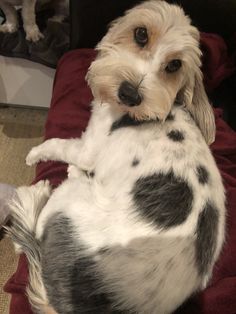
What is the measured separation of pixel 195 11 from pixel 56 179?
4.14 feet

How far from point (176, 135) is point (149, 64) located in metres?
0.31

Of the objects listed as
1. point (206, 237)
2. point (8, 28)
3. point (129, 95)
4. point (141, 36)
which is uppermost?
point (141, 36)

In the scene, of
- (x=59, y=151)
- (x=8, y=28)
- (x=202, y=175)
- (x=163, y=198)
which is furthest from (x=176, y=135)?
(x=8, y=28)

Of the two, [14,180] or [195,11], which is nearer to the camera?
[195,11]

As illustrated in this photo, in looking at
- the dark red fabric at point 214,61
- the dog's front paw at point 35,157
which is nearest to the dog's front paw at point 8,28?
the dog's front paw at point 35,157

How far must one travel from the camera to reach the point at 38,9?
280 cm

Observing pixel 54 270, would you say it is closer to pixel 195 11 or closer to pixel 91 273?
pixel 91 273

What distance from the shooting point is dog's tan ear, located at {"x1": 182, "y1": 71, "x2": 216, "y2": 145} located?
1.73 meters

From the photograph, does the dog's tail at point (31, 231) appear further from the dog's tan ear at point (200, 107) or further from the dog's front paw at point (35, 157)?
the dog's tan ear at point (200, 107)

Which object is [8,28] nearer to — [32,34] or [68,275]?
[32,34]

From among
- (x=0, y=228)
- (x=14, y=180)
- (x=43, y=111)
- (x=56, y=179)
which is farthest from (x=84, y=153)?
(x=43, y=111)

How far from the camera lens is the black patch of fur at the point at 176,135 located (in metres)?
1.64

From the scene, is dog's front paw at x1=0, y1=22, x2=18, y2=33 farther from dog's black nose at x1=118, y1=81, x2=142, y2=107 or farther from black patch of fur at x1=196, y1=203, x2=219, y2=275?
black patch of fur at x1=196, y1=203, x2=219, y2=275

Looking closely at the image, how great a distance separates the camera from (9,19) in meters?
2.64
